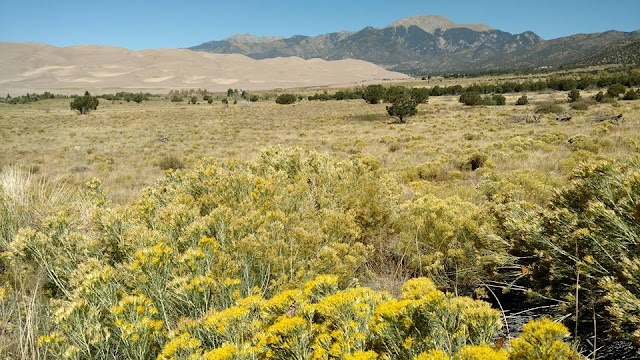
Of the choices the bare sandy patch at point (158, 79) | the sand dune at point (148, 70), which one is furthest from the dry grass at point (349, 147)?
the bare sandy patch at point (158, 79)

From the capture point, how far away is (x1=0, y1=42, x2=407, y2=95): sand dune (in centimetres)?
13288

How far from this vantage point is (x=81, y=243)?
3527 mm

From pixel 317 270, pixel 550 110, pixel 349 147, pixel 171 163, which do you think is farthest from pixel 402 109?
pixel 317 270

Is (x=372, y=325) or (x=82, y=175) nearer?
(x=372, y=325)

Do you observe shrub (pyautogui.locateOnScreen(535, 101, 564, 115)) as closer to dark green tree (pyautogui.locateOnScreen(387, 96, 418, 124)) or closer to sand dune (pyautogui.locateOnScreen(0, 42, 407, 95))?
dark green tree (pyautogui.locateOnScreen(387, 96, 418, 124))

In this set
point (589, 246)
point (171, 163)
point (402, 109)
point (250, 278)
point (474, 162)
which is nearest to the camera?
point (589, 246)

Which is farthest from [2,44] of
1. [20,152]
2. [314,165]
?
[314,165]

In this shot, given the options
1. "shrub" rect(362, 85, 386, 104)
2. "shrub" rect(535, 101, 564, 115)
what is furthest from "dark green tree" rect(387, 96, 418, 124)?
"shrub" rect(362, 85, 386, 104)

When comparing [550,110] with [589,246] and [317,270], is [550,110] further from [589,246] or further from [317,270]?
[317,270]

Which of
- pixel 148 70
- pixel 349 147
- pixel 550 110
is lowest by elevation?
pixel 349 147

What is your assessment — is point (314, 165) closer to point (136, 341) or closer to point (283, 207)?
point (283, 207)

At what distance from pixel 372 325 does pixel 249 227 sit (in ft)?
6.33

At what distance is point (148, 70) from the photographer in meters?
152

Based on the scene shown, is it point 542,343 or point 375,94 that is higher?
point 375,94
